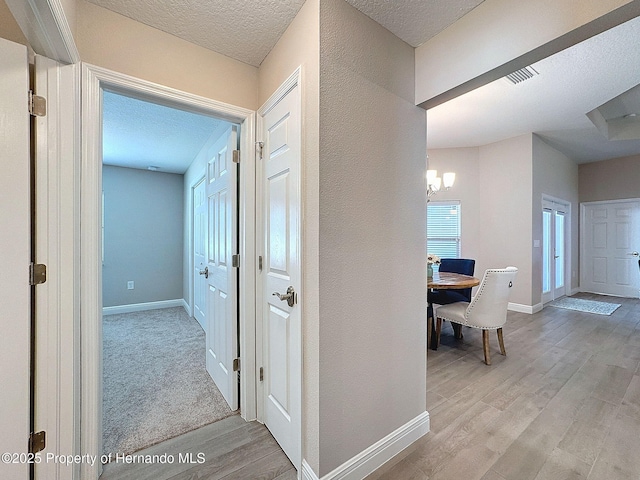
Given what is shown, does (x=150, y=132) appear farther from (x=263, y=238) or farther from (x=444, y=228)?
(x=444, y=228)

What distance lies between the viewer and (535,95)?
2.95 metres

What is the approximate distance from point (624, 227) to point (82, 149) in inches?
328

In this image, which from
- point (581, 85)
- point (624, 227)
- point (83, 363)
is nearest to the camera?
point (83, 363)

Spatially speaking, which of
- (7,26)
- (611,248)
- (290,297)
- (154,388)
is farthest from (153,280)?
(611,248)

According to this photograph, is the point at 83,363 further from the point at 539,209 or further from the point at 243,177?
the point at 539,209

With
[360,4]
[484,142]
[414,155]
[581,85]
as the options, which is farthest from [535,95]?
[360,4]

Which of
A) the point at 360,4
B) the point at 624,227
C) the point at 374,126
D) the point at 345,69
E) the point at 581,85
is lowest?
the point at 624,227

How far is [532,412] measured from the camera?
1868mm

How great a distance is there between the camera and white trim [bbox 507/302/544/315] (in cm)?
420

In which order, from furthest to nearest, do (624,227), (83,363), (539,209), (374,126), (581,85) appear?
(624,227) → (539,209) → (581,85) → (374,126) → (83,363)

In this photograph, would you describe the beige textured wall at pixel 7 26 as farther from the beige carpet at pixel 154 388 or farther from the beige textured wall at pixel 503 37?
the beige carpet at pixel 154 388

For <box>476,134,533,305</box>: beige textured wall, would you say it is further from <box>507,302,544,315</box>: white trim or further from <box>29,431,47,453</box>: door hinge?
<box>29,431,47,453</box>: door hinge

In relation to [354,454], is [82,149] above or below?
above

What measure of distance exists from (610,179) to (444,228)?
379 cm
